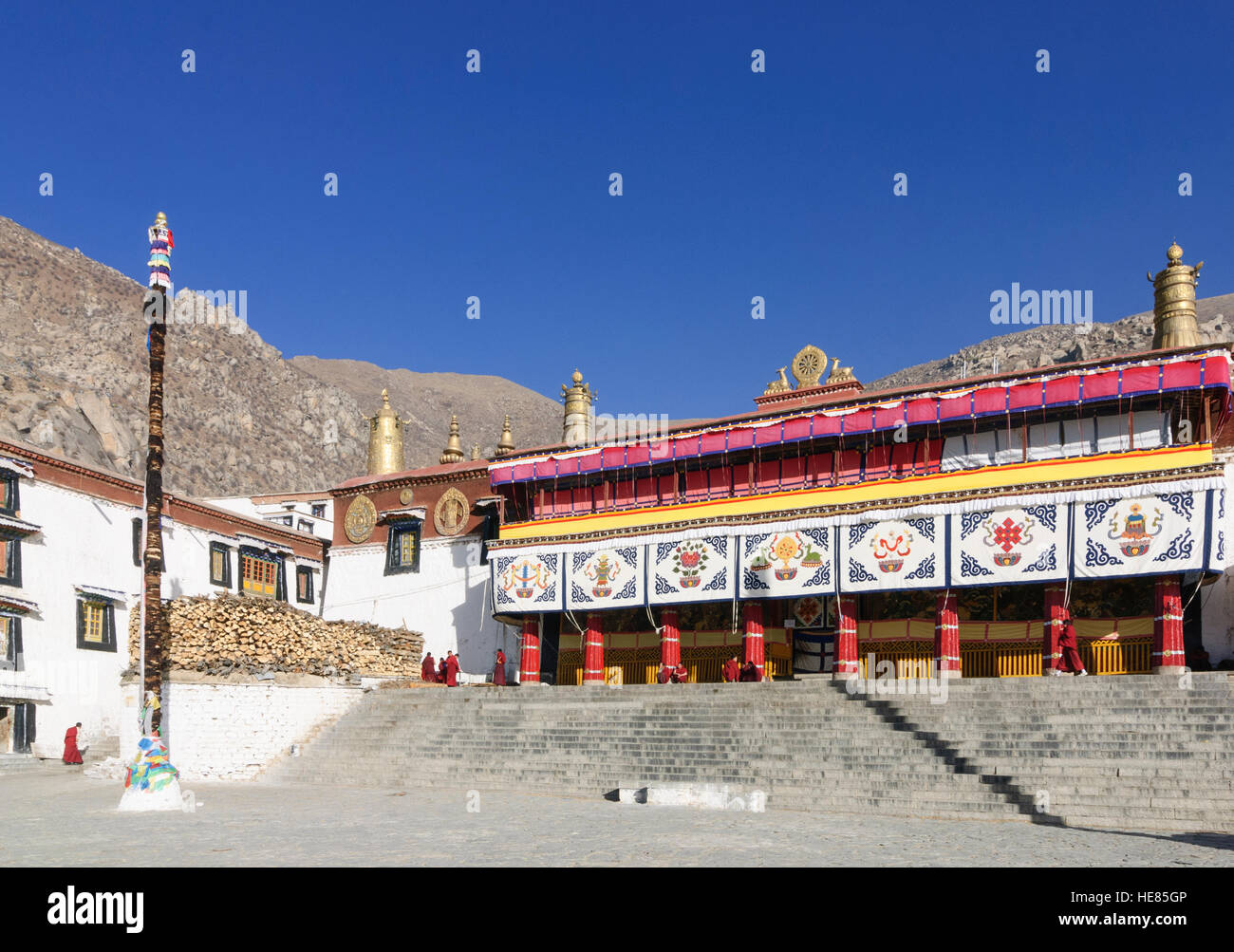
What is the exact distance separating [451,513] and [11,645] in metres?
14.0

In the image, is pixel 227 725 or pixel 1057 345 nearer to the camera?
A: pixel 227 725

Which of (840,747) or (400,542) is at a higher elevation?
(400,542)

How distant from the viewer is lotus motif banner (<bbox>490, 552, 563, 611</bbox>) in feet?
104

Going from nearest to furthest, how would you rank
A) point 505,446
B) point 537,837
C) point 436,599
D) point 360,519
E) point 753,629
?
point 537,837 → point 753,629 → point 436,599 → point 505,446 → point 360,519

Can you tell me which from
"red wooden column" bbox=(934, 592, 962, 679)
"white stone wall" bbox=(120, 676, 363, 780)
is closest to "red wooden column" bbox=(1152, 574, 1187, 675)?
"red wooden column" bbox=(934, 592, 962, 679)

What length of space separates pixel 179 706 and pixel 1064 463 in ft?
71.8

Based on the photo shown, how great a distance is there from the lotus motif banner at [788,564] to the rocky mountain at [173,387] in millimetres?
43710

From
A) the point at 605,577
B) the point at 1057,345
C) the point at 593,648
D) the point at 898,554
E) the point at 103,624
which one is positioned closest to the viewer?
the point at 898,554

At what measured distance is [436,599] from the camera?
3806 cm

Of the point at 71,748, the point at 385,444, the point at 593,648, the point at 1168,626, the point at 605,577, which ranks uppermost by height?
the point at 385,444

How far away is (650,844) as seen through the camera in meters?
14.3

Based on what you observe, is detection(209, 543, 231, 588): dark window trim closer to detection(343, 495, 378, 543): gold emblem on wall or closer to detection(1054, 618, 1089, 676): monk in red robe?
detection(343, 495, 378, 543): gold emblem on wall

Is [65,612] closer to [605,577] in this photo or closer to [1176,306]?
[605,577]

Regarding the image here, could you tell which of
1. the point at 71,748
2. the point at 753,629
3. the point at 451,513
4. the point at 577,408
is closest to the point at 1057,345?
the point at 577,408
